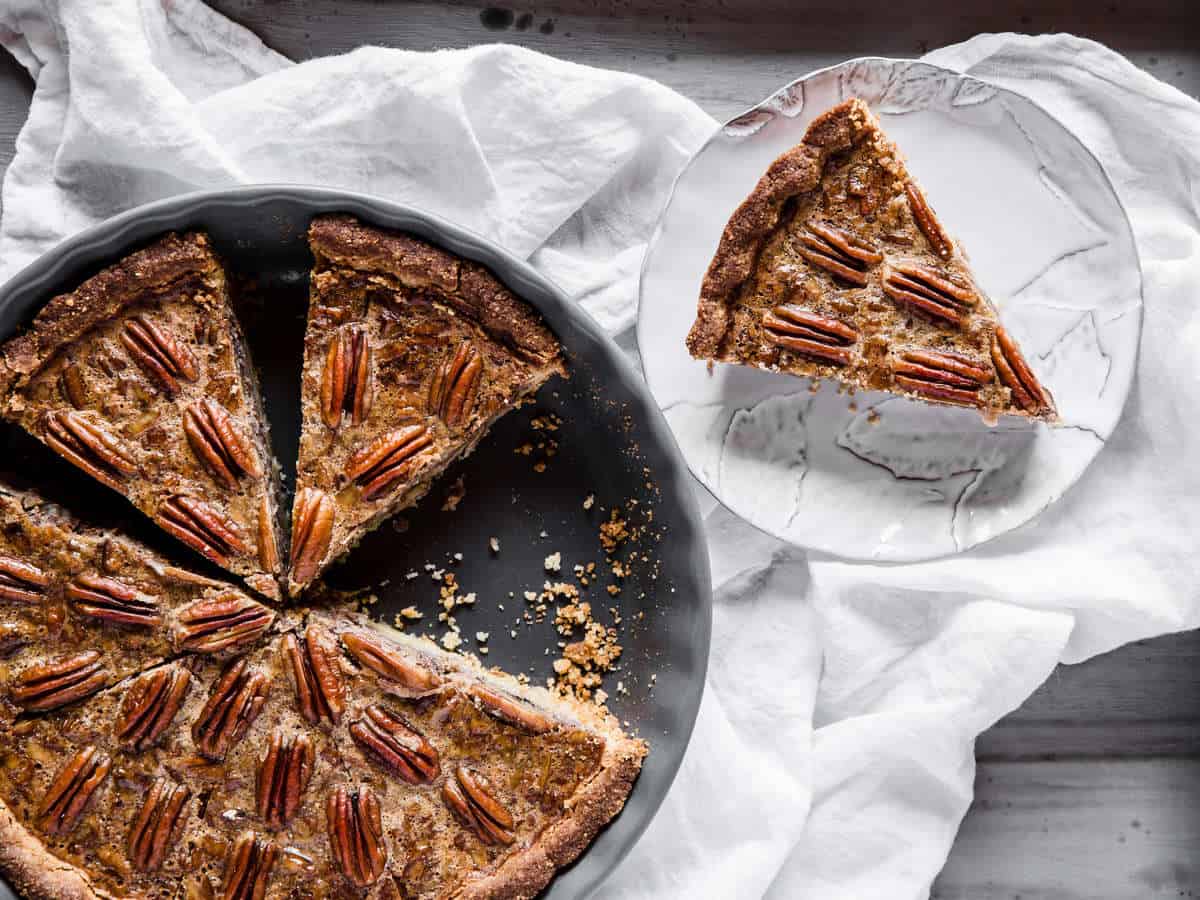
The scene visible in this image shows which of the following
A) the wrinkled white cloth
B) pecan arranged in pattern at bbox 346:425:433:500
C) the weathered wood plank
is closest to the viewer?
pecan arranged in pattern at bbox 346:425:433:500

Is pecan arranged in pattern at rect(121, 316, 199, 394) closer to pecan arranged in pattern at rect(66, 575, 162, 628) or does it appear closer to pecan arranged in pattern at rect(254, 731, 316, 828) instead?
pecan arranged in pattern at rect(66, 575, 162, 628)

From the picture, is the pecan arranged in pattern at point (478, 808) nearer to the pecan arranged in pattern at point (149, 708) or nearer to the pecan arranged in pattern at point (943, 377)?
the pecan arranged in pattern at point (149, 708)

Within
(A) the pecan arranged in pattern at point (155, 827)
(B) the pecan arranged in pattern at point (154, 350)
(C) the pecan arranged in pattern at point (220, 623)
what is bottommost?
(A) the pecan arranged in pattern at point (155, 827)

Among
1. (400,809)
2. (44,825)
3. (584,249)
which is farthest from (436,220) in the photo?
(44,825)

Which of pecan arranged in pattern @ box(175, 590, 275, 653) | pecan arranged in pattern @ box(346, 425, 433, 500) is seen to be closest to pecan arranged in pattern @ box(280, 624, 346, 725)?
pecan arranged in pattern @ box(175, 590, 275, 653)

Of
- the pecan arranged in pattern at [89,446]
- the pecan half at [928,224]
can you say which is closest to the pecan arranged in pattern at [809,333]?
the pecan half at [928,224]

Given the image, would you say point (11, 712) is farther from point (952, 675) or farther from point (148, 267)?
point (952, 675)
